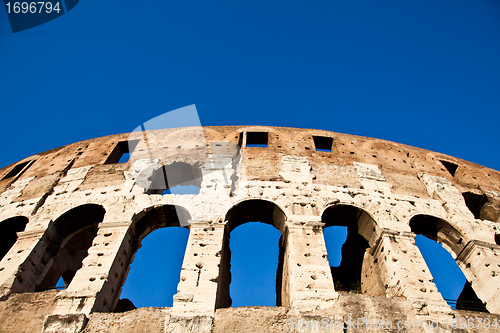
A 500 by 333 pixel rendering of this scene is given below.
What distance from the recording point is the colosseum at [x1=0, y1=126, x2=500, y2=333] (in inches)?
225

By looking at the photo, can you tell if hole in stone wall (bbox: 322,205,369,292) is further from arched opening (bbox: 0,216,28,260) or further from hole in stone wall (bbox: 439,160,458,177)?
arched opening (bbox: 0,216,28,260)

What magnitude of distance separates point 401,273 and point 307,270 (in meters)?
1.95

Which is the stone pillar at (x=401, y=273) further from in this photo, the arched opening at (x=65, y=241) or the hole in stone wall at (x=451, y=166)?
the arched opening at (x=65, y=241)

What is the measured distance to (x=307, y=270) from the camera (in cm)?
636

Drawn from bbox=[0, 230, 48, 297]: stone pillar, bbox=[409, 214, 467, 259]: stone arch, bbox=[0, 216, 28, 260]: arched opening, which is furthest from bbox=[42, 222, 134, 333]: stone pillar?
bbox=[409, 214, 467, 259]: stone arch

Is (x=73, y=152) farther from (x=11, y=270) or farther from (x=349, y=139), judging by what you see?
(x=349, y=139)

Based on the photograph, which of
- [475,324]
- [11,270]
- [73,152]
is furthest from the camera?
[73,152]

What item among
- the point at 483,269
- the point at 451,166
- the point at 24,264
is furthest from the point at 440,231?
the point at 24,264

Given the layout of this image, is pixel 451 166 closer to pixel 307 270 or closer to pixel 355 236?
pixel 355 236

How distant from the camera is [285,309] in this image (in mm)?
5645

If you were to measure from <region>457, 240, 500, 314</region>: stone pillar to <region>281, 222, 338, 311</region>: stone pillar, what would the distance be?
3.51 meters

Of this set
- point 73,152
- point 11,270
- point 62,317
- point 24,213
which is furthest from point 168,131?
point 62,317

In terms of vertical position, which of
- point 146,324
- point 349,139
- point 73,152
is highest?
point 349,139

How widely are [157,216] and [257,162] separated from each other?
3.11 m
